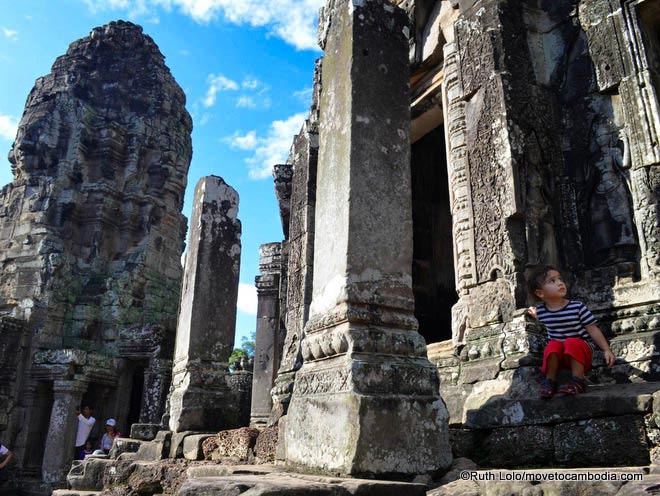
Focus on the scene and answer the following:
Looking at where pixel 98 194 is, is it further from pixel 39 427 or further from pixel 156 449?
pixel 156 449

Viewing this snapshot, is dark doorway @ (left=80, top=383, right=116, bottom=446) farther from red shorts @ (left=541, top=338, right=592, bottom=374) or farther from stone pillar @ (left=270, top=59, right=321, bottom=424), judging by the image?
red shorts @ (left=541, top=338, right=592, bottom=374)

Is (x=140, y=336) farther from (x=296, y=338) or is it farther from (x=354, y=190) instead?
(x=354, y=190)

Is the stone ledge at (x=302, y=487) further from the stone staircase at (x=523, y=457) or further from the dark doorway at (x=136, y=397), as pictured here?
the dark doorway at (x=136, y=397)

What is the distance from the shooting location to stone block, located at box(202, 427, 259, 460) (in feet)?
16.2

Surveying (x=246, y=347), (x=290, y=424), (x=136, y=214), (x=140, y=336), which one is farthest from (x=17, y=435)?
(x=246, y=347)

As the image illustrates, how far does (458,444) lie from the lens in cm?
388

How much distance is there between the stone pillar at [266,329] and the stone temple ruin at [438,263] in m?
0.06

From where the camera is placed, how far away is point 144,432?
24.9ft

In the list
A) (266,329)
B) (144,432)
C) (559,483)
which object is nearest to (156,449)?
(144,432)

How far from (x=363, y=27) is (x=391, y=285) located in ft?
6.09

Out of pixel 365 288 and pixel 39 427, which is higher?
pixel 365 288

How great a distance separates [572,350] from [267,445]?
249 cm

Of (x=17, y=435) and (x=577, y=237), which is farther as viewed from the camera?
(x=17, y=435)

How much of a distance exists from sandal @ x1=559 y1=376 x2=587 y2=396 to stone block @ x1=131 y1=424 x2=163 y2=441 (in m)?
5.64
